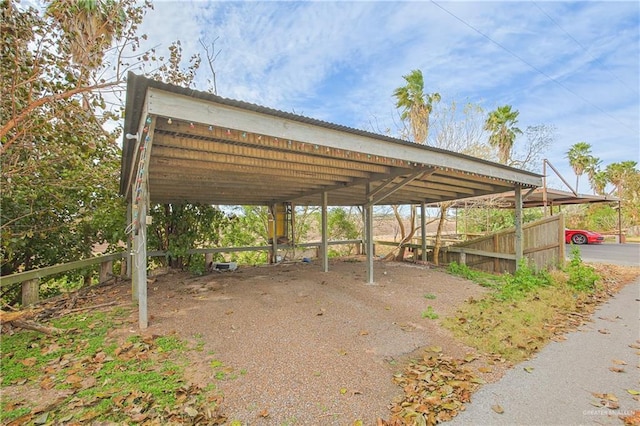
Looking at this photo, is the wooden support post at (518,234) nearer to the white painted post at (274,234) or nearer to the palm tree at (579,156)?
the white painted post at (274,234)

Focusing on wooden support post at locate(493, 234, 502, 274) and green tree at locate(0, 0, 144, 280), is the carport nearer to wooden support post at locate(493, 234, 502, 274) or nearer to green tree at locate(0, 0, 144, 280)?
wooden support post at locate(493, 234, 502, 274)

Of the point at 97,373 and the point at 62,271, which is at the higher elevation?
the point at 62,271

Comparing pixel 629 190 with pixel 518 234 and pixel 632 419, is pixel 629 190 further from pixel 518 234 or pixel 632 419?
pixel 632 419

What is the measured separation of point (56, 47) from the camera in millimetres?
4137

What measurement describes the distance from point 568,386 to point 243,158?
4441mm

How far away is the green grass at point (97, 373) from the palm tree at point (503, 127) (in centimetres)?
1493

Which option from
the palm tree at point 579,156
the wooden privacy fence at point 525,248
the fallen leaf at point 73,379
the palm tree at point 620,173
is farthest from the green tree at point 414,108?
the palm tree at point 579,156

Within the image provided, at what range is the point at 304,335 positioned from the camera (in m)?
3.33

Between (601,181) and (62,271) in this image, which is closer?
(62,271)

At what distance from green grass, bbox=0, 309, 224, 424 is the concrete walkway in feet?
7.39

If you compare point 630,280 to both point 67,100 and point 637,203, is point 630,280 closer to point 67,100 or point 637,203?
point 67,100

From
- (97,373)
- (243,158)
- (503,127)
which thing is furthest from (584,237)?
(97,373)

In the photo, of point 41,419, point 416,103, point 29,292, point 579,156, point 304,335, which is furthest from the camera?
point 579,156

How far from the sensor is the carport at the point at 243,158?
259 centimetres
